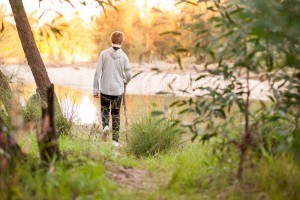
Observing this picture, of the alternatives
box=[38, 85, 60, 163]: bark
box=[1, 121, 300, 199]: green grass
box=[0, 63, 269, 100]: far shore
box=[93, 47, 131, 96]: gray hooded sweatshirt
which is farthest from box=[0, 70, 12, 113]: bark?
box=[38, 85, 60, 163]: bark

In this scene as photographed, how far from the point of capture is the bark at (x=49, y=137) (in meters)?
3.23

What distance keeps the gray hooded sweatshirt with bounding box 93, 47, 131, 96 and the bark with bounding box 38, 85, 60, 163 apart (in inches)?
179

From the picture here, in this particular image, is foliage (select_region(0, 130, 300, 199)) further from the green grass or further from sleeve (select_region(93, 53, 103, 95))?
sleeve (select_region(93, 53, 103, 95))

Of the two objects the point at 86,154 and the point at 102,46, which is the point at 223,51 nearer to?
the point at 86,154

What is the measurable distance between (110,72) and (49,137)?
466 cm

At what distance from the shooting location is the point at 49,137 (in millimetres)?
3385

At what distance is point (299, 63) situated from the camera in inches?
128

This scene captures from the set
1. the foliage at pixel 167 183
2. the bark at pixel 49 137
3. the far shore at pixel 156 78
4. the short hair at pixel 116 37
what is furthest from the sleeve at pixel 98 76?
the bark at pixel 49 137

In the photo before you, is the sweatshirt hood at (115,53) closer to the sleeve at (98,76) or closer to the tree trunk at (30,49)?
the sleeve at (98,76)

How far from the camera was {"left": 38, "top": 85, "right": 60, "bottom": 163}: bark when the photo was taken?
3.23 m

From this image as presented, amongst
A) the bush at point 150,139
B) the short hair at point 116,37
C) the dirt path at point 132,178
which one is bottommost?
the bush at point 150,139

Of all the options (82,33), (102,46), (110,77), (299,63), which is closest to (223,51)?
(299,63)

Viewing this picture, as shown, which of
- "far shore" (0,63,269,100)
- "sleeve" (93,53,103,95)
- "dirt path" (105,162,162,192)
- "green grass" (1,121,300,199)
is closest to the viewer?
"green grass" (1,121,300,199)

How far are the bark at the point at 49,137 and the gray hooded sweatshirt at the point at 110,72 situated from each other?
14.9 ft
